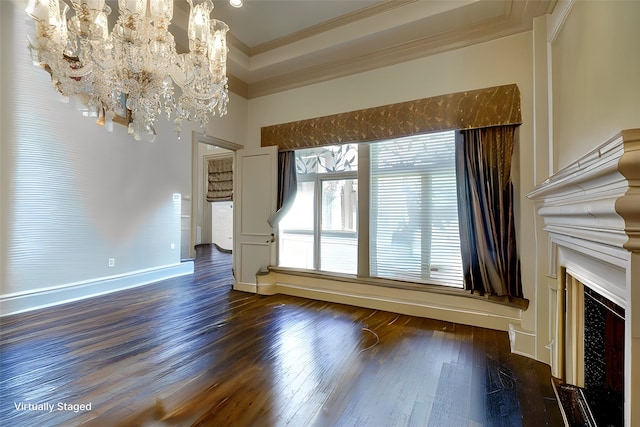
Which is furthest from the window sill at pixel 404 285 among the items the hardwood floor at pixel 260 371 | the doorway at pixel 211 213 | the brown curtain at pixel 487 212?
the doorway at pixel 211 213

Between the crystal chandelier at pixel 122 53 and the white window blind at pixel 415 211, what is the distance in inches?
84.8

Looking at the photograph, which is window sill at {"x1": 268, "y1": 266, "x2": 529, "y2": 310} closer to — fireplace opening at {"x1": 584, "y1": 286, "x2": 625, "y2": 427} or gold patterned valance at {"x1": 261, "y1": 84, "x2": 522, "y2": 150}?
fireplace opening at {"x1": 584, "y1": 286, "x2": 625, "y2": 427}

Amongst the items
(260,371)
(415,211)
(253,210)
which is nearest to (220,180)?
(253,210)

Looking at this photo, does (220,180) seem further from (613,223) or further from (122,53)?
(613,223)

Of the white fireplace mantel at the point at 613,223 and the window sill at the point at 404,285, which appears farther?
the window sill at the point at 404,285

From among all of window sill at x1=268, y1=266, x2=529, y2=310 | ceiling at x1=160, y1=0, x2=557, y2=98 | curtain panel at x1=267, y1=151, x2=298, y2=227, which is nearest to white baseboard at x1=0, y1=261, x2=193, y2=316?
window sill at x1=268, y1=266, x2=529, y2=310

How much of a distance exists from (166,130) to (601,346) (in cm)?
562

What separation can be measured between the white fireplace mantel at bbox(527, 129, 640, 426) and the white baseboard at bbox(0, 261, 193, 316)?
4.88 m

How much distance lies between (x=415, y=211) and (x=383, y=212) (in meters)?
0.39

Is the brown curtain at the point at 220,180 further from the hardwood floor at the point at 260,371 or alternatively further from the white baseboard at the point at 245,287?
the hardwood floor at the point at 260,371

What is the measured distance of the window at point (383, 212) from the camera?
3.05 metres

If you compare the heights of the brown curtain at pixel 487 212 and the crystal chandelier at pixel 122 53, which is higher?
the crystal chandelier at pixel 122 53

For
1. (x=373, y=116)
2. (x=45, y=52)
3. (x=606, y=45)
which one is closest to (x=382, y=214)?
(x=373, y=116)

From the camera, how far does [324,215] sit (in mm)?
3900
